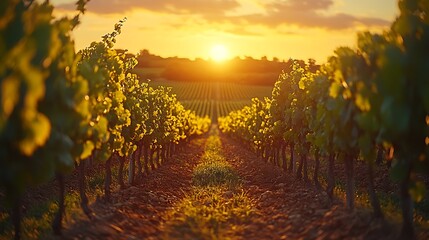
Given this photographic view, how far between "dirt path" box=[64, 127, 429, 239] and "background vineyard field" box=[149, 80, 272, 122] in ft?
327

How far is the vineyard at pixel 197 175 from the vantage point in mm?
8547

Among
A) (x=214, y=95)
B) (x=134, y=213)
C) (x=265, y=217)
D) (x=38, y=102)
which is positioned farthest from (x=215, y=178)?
(x=214, y=95)

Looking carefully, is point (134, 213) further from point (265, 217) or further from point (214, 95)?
point (214, 95)

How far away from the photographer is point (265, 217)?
16.4 meters

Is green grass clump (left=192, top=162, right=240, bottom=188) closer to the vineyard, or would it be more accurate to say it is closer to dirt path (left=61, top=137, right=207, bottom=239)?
the vineyard

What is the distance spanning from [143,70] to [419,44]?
534ft

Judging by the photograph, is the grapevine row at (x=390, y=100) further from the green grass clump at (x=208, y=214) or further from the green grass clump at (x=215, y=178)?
the green grass clump at (x=215, y=178)

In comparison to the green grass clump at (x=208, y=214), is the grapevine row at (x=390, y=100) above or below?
above

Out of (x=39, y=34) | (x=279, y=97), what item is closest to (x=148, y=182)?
(x=279, y=97)

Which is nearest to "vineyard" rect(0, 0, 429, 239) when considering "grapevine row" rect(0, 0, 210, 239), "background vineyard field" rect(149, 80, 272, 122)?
"grapevine row" rect(0, 0, 210, 239)

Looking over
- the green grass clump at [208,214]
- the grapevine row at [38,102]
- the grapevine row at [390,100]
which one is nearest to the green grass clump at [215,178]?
the green grass clump at [208,214]

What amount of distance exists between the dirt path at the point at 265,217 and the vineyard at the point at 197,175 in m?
0.05

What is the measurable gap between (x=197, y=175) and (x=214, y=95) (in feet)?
415

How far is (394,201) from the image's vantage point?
18969mm
